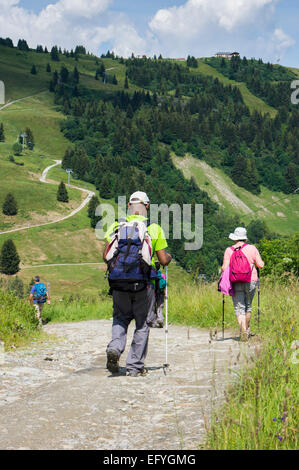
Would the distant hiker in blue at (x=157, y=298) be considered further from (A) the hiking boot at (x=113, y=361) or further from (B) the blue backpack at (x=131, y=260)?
(A) the hiking boot at (x=113, y=361)

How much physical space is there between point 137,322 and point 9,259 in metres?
101

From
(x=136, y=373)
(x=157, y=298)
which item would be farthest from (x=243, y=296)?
(x=136, y=373)

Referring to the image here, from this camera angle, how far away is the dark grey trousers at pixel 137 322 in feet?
19.9

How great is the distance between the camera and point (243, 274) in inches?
318

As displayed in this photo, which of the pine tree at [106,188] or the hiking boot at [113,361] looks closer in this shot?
the hiking boot at [113,361]

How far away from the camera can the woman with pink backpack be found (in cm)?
809

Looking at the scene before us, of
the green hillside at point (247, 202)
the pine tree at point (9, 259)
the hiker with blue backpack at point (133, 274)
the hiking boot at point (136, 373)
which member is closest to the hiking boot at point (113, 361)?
the hiker with blue backpack at point (133, 274)

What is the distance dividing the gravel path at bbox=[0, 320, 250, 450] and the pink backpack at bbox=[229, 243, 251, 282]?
0.98 m

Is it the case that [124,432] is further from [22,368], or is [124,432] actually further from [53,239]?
[53,239]

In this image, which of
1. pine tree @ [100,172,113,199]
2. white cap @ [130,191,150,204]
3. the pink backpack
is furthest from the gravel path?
pine tree @ [100,172,113,199]

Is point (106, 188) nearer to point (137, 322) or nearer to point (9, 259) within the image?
point (9, 259)

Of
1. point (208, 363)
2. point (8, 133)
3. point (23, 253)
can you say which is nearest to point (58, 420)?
point (208, 363)

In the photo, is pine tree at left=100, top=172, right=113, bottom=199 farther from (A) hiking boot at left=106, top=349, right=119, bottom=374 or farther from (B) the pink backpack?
(A) hiking boot at left=106, top=349, right=119, bottom=374

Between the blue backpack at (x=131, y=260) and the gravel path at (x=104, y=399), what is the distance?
1.06 metres
